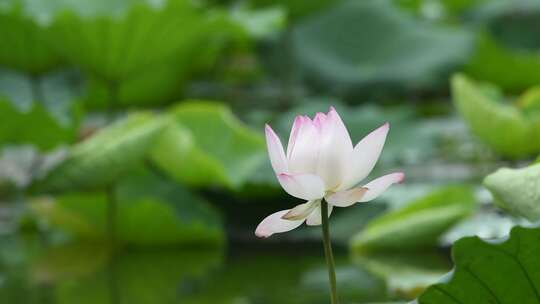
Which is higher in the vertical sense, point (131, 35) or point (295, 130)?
point (131, 35)

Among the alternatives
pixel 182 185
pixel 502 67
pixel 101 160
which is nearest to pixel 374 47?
pixel 502 67

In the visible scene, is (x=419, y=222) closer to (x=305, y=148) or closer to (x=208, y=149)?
(x=208, y=149)

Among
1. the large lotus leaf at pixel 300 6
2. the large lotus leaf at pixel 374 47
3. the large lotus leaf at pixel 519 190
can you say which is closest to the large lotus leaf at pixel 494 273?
the large lotus leaf at pixel 519 190

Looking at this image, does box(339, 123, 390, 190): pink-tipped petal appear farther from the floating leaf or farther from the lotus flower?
the floating leaf

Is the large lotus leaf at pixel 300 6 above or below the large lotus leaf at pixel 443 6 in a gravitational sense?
below

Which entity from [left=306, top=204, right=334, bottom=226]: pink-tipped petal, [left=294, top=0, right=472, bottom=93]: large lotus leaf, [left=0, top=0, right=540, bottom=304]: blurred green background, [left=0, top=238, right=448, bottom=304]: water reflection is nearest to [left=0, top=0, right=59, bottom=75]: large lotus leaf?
[left=0, top=0, right=540, bottom=304]: blurred green background

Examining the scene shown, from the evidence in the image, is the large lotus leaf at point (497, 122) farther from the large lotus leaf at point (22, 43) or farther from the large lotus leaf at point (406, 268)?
the large lotus leaf at point (22, 43)

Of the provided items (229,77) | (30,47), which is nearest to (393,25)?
(229,77)
